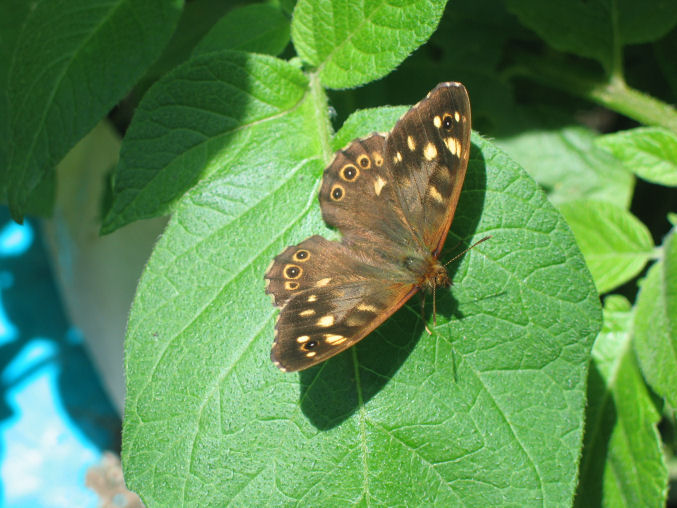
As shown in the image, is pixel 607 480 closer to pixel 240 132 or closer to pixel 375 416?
pixel 375 416

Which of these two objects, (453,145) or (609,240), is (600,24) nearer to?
(609,240)

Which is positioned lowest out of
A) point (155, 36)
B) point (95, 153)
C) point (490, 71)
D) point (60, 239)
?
point (60, 239)

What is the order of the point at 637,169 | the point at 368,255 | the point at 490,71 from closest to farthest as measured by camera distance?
1. the point at 368,255
2. the point at 637,169
3. the point at 490,71

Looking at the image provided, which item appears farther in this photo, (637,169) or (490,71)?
(490,71)

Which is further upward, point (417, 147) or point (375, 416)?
point (417, 147)

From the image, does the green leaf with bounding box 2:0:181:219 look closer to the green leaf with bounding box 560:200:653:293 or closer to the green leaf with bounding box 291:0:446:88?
the green leaf with bounding box 291:0:446:88

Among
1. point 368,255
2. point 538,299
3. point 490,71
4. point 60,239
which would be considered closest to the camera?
A: point 538,299

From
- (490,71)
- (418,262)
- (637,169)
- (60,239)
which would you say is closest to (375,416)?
(418,262)
